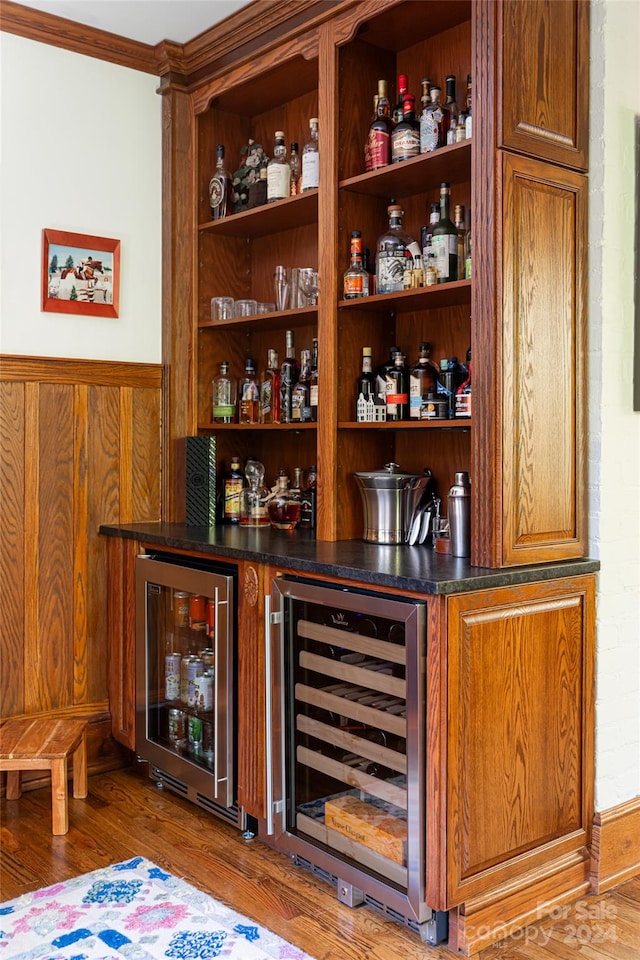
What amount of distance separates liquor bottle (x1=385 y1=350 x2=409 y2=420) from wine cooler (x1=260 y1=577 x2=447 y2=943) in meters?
0.66

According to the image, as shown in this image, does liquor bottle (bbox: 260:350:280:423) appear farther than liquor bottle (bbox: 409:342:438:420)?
Yes

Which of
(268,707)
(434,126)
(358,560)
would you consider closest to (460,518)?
(358,560)

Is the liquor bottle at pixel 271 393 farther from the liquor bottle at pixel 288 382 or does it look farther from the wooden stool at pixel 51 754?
the wooden stool at pixel 51 754

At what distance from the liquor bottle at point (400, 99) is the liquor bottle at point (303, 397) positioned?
2.95 ft

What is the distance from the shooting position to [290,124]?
349 cm

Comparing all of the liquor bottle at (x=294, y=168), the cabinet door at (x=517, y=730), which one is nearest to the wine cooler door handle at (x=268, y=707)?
the cabinet door at (x=517, y=730)

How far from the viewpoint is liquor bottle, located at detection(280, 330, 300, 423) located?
3.31 metres

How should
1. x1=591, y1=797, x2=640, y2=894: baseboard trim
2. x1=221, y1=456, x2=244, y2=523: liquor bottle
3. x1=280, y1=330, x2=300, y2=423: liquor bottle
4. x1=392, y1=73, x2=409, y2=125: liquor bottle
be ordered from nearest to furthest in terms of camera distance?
x1=591, y1=797, x2=640, y2=894: baseboard trim
x1=392, y1=73, x2=409, y2=125: liquor bottle
x1=280, y1=330, x2=300, y2=423: liquor bottle
x1=221, y1=456, x2=244, y2=523: liquor bottle

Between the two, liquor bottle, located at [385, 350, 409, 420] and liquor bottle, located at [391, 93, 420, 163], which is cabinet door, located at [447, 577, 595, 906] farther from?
liquor bottle, located at [391, 93, 420, 163]

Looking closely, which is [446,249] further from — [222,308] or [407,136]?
[222,308]

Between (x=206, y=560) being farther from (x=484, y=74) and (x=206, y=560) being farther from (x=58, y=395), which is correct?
(x=484, y=74)

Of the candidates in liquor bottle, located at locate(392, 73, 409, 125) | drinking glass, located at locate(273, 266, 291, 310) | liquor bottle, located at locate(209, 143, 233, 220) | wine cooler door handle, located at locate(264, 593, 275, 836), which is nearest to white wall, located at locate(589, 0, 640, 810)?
liquor bottle, located at locate(392, 73, 409, 125)

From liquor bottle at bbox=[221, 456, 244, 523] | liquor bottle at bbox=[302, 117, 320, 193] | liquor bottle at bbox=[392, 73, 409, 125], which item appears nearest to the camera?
liquor bottle at bbox=[392, 73, 409, 125]

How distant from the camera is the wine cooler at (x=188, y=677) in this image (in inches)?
107
